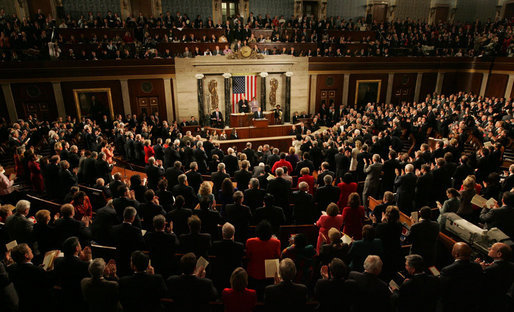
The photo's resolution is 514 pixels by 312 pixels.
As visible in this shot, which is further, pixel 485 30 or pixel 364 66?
pixel 485 30

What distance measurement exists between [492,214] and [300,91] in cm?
1384

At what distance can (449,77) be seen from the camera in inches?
766

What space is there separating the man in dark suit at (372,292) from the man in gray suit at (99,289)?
2357mm

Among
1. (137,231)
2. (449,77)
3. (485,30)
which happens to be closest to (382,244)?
(137,231)

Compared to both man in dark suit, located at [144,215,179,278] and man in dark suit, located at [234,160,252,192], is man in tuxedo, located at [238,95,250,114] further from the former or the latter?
man in dark suit, located at [144,215,179,278]

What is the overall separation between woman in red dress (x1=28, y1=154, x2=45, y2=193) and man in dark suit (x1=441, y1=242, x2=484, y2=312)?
27.2 ft

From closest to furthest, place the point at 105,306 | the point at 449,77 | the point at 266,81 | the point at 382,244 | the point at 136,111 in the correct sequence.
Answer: the point at 105,306 → the point at 382,244 → the point at 136,111 → the point at 266,81 → the point at 449,77

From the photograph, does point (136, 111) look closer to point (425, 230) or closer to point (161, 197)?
point (161, 197)

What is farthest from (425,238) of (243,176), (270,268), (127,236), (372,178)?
(127,236)

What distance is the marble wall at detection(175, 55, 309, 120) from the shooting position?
51.5 feet

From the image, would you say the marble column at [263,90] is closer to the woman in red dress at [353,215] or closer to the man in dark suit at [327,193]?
the man in dark suit at [327,193]

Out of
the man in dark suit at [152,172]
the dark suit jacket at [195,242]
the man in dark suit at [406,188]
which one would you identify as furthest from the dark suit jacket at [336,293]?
the man in dark suit at [152,172]

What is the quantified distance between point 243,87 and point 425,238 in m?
14.1

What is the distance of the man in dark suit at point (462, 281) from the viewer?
3.15 m
